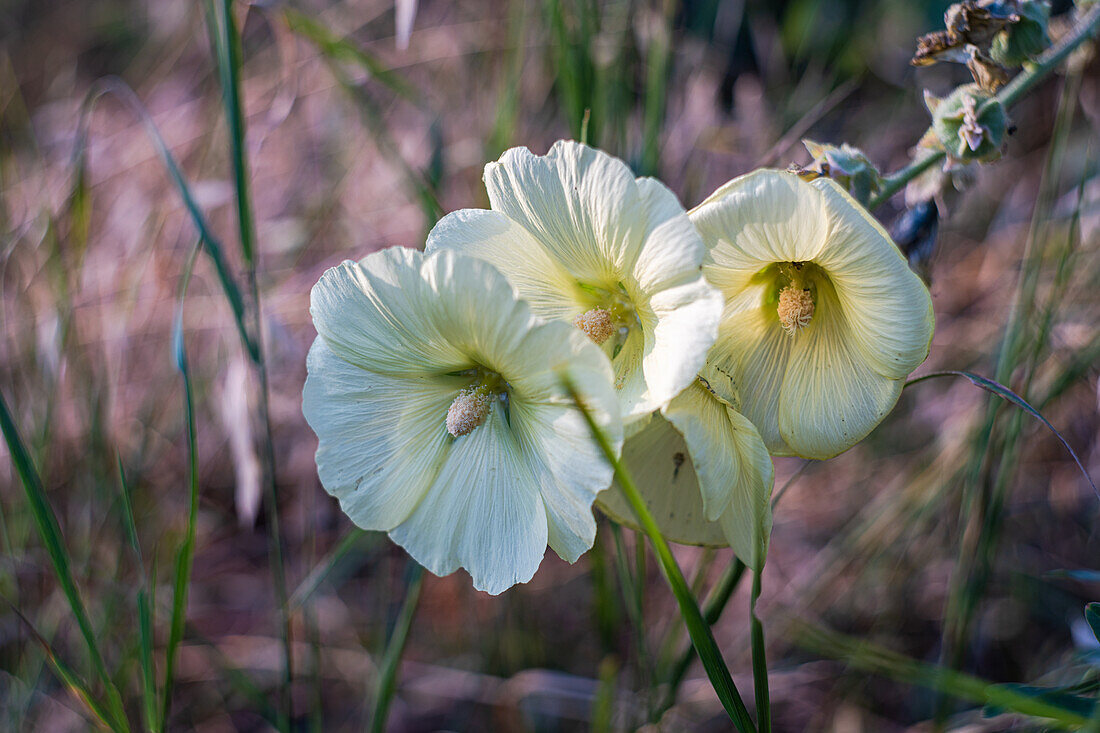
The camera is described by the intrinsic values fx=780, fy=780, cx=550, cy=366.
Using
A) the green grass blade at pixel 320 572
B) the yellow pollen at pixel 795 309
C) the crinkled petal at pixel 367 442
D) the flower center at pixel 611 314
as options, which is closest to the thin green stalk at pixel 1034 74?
the yellow pollen at pixel 795 309

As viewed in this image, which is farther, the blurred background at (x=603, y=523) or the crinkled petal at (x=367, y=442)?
the blurred background at (x=603, y=523)

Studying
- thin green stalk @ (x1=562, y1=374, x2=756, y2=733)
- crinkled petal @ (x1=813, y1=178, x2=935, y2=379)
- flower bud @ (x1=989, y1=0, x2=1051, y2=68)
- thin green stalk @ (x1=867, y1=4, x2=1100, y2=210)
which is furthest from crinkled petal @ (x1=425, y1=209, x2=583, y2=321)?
flower bud @ (x1=989, y1=0, x2=1051, y2=68)

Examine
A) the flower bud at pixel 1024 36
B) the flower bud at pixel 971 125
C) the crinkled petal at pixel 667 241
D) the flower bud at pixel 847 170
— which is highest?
the flower bud at pixel 1024 36

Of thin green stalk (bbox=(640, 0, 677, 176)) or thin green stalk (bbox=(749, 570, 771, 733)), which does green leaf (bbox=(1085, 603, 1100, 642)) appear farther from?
thin green stalk (bbox=(640, 0, 677, 176))

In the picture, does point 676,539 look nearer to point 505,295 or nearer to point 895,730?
point 505,295

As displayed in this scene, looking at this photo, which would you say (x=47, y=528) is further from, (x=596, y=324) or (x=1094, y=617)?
(x=1094, y=617)

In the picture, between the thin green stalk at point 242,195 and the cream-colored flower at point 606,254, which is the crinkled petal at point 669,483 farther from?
the thin green stalk at point 242,195
